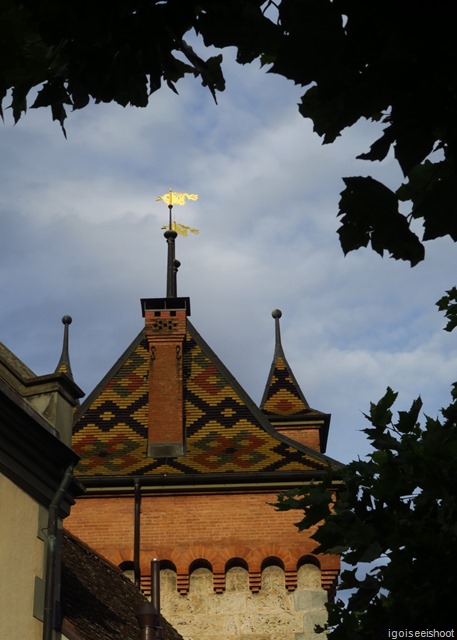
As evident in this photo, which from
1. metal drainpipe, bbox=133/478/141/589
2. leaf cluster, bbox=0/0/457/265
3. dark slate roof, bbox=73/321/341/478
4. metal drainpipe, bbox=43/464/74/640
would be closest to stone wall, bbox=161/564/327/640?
metal drainpipe, bbox=133/478/141/589

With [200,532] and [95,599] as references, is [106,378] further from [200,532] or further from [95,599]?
[95,599]

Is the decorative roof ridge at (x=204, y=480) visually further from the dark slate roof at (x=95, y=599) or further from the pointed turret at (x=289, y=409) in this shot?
the dark slate roof at (x=95, y=599)

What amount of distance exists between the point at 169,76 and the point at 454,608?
3496mm

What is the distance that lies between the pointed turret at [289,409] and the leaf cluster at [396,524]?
16789 millimetres

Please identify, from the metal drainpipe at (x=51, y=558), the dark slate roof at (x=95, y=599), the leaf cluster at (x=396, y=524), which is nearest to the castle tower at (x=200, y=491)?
the dark slate roof at (x=95, y=599)

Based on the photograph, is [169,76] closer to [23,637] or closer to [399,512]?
[399,512]

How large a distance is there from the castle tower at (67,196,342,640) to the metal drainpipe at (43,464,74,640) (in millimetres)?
8994

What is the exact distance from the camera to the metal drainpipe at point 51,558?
39.9 feet

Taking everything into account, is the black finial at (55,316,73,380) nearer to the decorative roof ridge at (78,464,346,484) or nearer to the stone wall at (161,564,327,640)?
the decorative roof ridge at (78,464,346,484)

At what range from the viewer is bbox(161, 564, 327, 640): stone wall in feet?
69.0

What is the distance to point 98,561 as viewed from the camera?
18.7 meters

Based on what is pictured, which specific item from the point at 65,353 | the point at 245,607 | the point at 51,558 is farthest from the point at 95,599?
the point at 65,353

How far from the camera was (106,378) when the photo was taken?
25.2m

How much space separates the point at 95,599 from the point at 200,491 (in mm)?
7663
